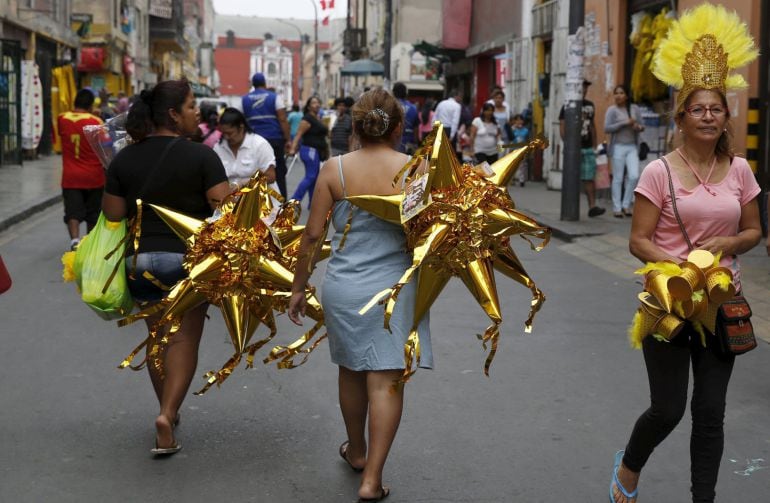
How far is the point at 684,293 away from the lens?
3.73 m

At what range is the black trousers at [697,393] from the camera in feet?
12.9

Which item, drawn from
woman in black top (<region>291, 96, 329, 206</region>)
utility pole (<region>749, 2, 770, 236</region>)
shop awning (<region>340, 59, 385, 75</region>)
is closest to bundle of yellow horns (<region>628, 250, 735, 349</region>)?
utility pole (<region>749, 2, 770, 236</region>)

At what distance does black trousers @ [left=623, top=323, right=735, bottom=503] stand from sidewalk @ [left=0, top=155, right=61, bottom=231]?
37.5ft

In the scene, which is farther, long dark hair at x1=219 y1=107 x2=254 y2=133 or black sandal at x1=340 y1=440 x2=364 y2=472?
long dark hair at x1=219 y1=107 x2=254 y2=133

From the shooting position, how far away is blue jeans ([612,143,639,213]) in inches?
588

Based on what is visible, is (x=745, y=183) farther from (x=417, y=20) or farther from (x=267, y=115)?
(x=417, y=20)

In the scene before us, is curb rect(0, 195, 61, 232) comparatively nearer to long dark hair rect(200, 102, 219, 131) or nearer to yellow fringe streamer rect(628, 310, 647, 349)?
long dark hair rect(200, 102, 219, 131)

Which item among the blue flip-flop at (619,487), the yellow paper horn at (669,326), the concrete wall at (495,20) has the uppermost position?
the concrete wall at (495,20)

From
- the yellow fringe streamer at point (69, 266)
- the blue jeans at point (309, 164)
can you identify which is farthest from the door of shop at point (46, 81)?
the yellow fringe streamer at point (69, 266)

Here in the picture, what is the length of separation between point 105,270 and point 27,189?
14969mm

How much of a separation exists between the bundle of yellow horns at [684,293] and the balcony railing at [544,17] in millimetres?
17902

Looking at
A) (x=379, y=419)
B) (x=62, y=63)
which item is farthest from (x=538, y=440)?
(x=62, y=63)

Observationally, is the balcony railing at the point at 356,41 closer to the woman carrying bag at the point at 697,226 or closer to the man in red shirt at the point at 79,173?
the man in red shirt at the point at 79,173

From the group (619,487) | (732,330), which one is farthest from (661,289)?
(619,487)
